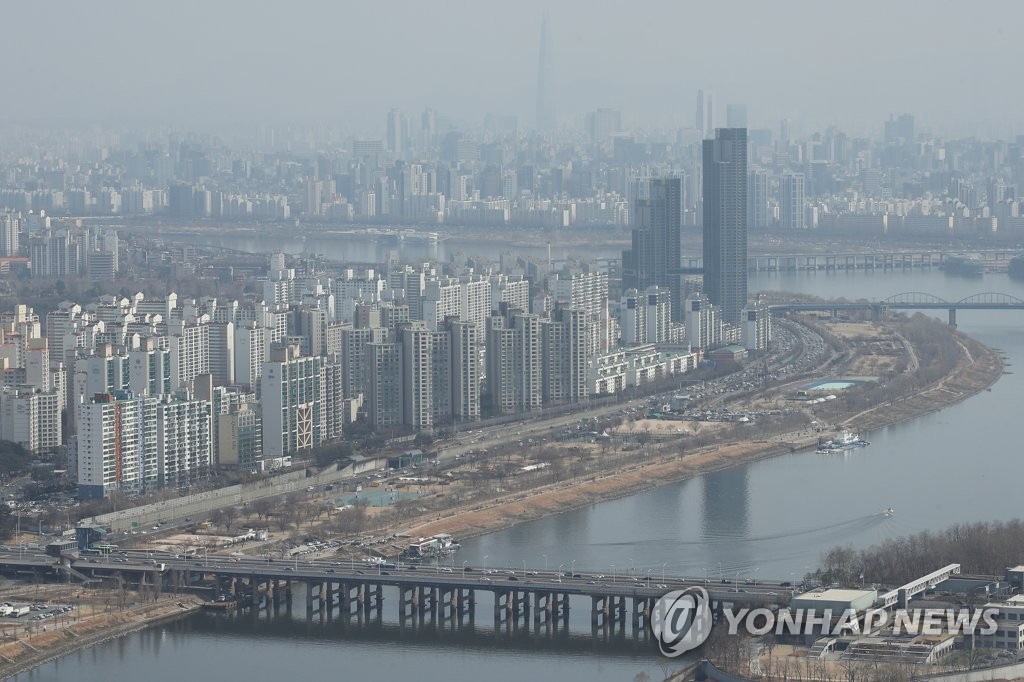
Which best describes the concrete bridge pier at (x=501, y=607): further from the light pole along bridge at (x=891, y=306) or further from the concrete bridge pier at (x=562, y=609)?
the light pole along bridge at (x=891, y=306)

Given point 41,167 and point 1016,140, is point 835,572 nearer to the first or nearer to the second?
point 41,167

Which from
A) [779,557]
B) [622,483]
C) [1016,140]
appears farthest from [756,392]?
[1016,140]

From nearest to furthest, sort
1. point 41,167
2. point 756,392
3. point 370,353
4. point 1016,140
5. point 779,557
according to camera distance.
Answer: point 779,557 → point 370,353 → point 756,392 → point 41,167 → point 1016,140

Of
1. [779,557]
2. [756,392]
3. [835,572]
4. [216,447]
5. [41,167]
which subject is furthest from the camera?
[41,167]

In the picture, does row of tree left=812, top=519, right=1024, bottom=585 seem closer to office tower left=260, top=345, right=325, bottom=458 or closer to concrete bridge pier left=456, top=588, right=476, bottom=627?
concrete bridge pier left=456, top=588, right=476, bottom=627

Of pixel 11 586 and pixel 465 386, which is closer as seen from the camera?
pixel 11 586

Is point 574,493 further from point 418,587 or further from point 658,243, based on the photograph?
point 658,243

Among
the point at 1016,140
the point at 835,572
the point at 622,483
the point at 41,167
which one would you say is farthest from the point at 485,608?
the point at 1016,140
